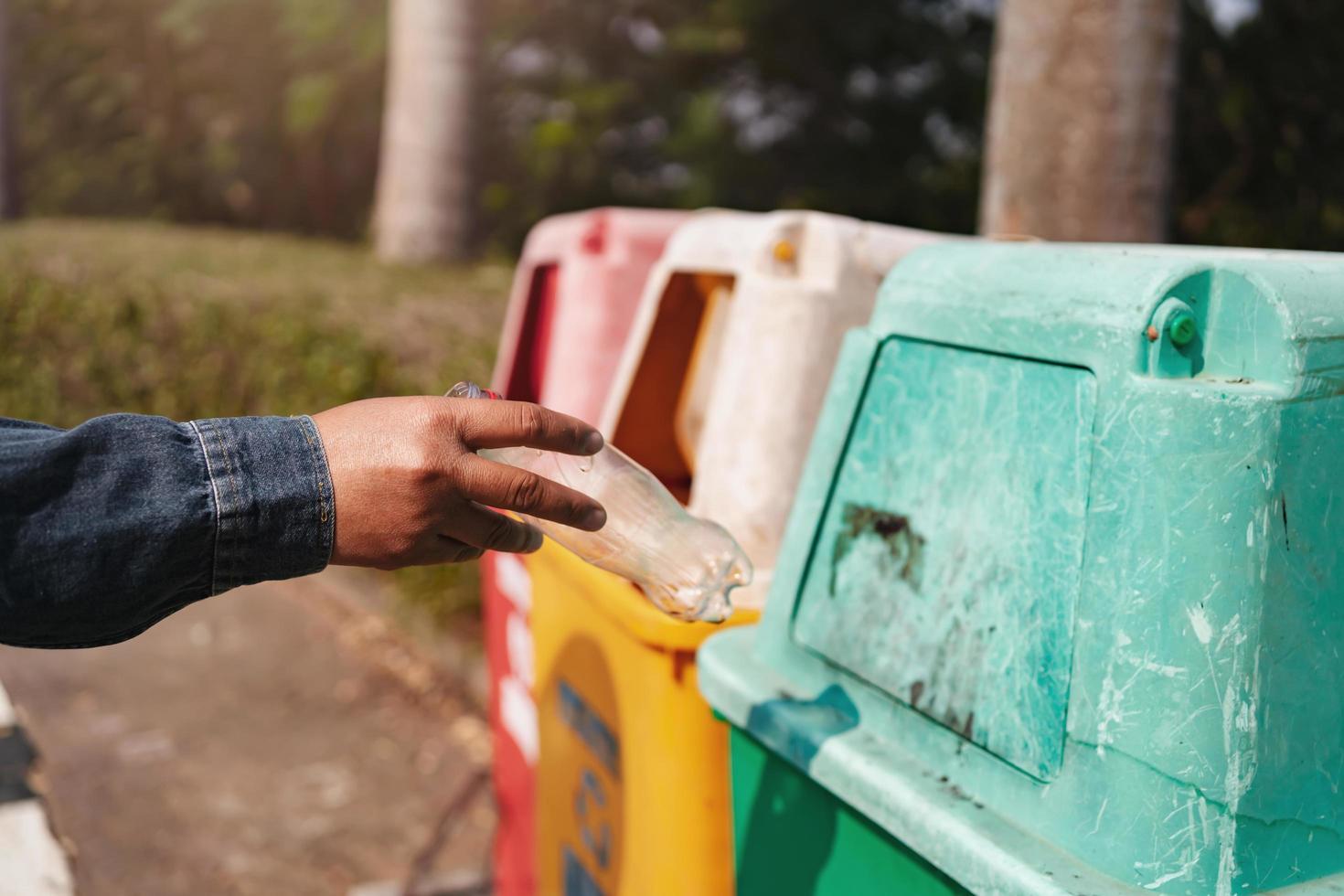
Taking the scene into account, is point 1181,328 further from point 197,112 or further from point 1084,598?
point 197,112

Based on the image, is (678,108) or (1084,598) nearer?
(1084,598)

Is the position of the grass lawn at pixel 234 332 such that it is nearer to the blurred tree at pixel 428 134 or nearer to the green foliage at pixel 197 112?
→ the blurred tree at pixel 428 134

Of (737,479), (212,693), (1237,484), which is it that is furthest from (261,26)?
(1237,484)

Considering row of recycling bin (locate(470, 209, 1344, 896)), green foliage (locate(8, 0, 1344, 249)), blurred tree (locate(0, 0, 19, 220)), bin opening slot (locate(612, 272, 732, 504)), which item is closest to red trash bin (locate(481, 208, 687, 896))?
bin opening slot (locate(612, 272, 732, 504))

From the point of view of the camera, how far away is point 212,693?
487 centimetres

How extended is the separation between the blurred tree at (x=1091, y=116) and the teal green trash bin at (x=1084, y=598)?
196 cm

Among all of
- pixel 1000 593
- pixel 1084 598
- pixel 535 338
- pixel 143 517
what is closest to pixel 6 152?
pixel 535 338

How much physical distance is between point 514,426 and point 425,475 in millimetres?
106

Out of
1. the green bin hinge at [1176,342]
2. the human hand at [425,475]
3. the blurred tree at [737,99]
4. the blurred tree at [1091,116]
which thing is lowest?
the human hand at [425,475]

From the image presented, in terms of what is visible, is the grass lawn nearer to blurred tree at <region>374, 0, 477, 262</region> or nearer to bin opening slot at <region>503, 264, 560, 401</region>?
blurred tree at <region>374, 0, 477, 262</region>

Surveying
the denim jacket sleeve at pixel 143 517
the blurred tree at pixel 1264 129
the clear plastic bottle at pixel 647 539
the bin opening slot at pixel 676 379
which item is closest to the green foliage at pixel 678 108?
the blurred tree at pixel 1264 129

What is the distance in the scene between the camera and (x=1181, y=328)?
1.20 meters

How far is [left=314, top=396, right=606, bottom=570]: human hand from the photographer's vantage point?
1.24 meters

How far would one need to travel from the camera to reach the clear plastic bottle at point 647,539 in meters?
1.66
